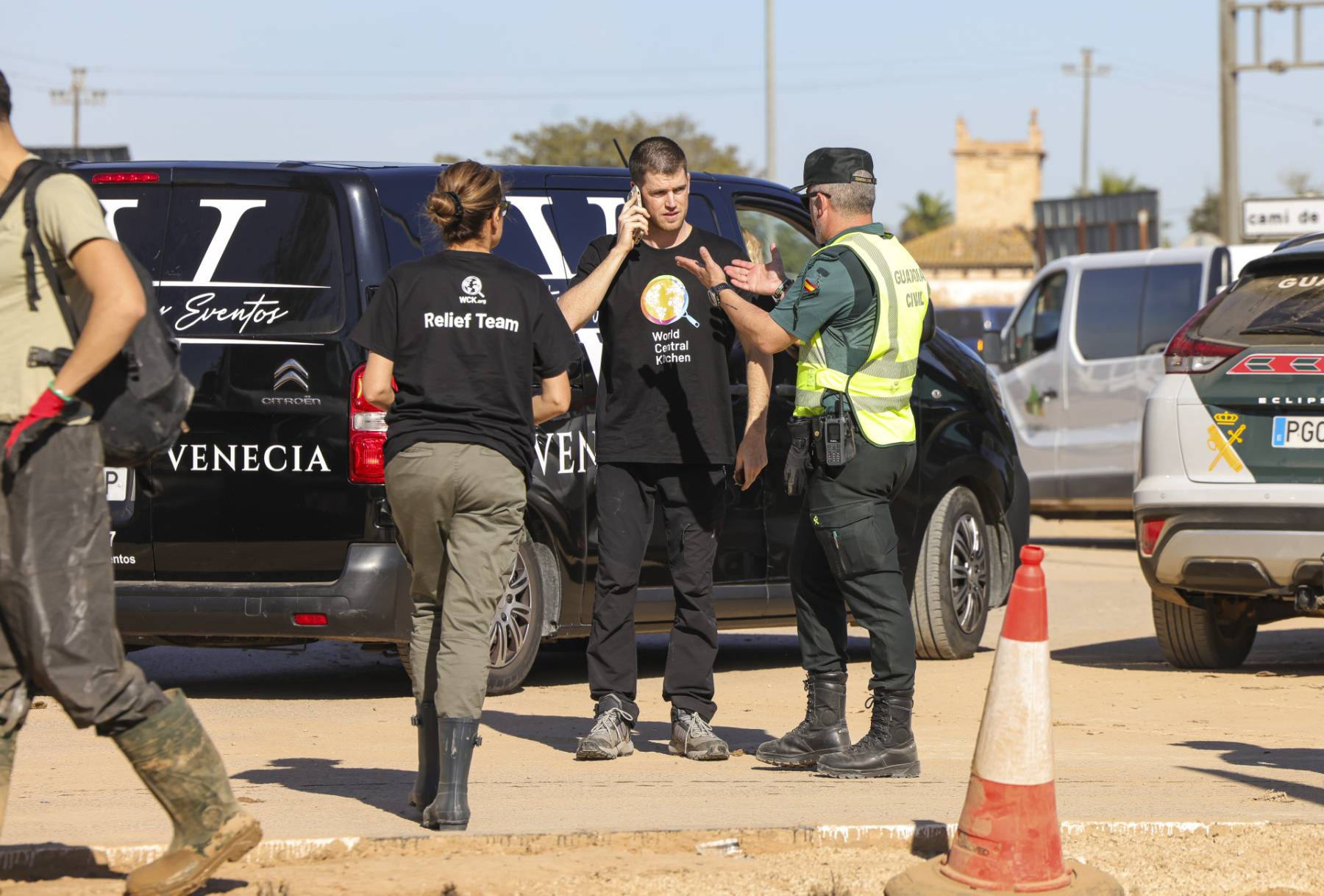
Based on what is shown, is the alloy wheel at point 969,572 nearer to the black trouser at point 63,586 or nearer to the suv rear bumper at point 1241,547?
the suv rear bumper at point 1241,547

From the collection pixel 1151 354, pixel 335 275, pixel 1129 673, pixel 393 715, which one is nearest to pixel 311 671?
pixel 393 715

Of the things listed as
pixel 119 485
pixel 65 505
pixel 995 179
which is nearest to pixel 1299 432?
pixel 119 485

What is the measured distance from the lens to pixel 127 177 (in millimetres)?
7668

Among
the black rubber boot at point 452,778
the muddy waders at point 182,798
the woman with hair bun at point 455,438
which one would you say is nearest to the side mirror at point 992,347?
the woman with hair bun at point 455,438

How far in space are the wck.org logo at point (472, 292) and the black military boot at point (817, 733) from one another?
1844mm

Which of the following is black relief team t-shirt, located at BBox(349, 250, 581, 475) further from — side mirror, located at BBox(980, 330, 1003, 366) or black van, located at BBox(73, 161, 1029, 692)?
side mirror, located at BBox(980, 330, 1003, 366)

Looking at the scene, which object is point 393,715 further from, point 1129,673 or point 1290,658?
point 1290,658

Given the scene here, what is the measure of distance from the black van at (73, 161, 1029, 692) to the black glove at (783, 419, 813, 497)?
143 centimetres

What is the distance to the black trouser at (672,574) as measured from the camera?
6723 mm

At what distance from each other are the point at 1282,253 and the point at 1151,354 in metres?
6.46

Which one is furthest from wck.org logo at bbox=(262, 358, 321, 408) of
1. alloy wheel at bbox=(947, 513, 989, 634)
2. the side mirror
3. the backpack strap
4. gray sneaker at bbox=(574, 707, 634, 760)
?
the side mirror

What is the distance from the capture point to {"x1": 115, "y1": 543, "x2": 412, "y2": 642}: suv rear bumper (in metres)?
7.25

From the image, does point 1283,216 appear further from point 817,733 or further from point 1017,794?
point 1017,794

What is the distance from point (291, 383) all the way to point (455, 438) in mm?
2110
